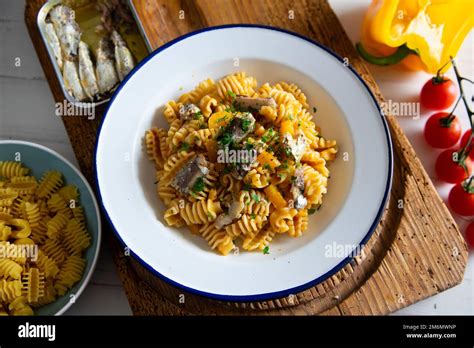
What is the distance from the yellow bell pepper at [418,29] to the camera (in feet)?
11.8

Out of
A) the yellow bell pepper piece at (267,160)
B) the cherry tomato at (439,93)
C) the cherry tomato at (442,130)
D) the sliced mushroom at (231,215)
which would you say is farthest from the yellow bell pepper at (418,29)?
the sliced mushroom at (231,215)

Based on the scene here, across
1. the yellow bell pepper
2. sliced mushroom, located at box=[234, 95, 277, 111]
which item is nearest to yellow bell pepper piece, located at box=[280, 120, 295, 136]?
sliced mushroom, located at box=[234, 95, 277, 111]

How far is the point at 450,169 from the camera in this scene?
359cm

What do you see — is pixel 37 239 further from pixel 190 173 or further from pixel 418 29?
pixel 418 29

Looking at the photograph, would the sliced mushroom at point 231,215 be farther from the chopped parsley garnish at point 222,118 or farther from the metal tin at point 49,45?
the metal tin at point 49,45

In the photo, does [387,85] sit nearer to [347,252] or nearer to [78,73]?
[347,252]

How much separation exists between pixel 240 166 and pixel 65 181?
1.09m

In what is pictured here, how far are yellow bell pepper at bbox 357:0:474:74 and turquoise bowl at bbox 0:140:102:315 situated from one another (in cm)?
189

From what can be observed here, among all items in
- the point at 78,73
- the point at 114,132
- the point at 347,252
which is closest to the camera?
the point at 347,252

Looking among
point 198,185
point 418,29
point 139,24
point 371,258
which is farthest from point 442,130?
point 139,24

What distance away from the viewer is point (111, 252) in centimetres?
340

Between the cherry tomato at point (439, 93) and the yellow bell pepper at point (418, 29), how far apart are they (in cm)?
10
